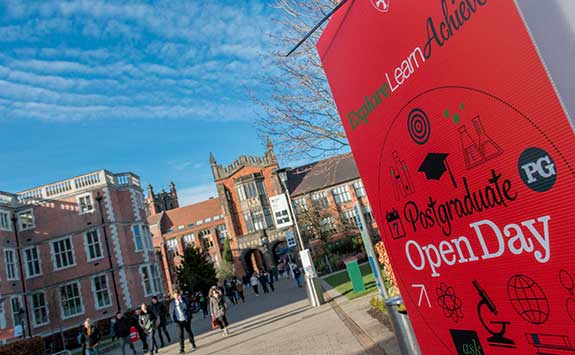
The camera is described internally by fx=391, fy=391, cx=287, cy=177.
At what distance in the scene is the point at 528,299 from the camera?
6.97 ft

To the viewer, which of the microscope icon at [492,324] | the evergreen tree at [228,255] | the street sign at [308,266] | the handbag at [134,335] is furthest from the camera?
the evergreen tree at [228,255]

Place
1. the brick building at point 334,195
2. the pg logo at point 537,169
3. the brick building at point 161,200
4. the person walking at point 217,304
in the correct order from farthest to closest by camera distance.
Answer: the brick building at point 161,200 → the brick building at point 334,195 → the person walking at point 217,304 → the pg logo at point 537,169

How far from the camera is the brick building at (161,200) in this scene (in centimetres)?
9669

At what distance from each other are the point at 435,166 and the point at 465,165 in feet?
0.84

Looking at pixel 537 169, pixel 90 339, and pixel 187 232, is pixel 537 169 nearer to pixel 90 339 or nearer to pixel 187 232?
pixel 90 339

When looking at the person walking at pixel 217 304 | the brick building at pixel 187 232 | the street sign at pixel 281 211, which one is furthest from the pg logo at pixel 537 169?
the brick building at pixel 187 232

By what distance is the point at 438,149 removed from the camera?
8.00 ft

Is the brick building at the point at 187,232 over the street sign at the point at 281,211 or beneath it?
over

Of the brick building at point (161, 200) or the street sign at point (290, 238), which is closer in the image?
the street sign at point (290, 238)

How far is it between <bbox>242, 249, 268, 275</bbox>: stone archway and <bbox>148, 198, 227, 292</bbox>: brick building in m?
6.71

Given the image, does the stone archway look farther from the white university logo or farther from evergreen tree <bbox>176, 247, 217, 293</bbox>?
the white university logo

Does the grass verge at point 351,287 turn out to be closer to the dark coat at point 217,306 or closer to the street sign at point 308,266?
the street sign at point 308,266

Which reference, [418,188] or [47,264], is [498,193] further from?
[47,264]

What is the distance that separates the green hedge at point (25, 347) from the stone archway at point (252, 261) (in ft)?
110
